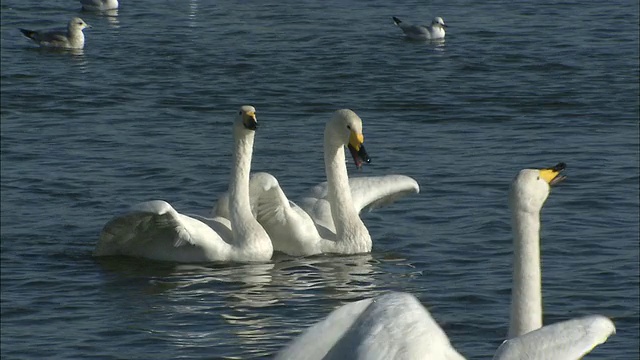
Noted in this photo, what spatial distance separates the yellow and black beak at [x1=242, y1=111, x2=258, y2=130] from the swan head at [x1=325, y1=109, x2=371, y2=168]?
667 mm

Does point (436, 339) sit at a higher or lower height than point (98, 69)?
higher

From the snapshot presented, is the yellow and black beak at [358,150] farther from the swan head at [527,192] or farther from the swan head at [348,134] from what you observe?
the swan head at [527,192]

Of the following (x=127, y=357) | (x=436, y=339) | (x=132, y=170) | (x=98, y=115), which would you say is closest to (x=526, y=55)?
(x=98, y=115)

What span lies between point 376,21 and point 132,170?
11373 mm

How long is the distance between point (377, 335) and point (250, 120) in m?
6.71

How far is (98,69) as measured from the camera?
67.5ft

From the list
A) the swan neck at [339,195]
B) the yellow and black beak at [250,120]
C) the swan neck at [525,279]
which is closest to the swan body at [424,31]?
the swan neck at [339,195]

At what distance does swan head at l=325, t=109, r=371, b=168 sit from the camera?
12.0 meters

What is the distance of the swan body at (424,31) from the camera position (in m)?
23.0

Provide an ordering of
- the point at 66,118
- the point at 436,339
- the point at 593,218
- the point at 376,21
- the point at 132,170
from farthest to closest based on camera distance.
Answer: the point at 376,21 → the point at 66,118 → the point at 132,170 → the point at 593,218 → the point at 436,339

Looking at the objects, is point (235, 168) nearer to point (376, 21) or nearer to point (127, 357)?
point (127, 357)

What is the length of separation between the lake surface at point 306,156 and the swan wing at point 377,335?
11.8 ft

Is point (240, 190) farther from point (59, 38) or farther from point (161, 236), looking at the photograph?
point (59, 38)

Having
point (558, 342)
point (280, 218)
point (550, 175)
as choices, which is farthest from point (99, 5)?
point (558, 342)
